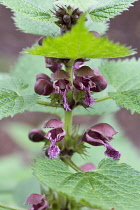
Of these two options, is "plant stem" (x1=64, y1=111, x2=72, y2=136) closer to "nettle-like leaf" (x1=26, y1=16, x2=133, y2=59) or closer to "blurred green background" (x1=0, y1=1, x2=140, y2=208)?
"blurred green background" (x1=0, y1=1, x2=140, y2=208)

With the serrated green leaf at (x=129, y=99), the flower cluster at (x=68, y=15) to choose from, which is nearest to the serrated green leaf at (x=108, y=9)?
the flower cluster at (x=68, y=15)

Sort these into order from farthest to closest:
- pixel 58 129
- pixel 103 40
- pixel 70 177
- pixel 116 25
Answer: pixel 116 25 < pixel 58 129 < pixel 70 177 < pixel 103 40

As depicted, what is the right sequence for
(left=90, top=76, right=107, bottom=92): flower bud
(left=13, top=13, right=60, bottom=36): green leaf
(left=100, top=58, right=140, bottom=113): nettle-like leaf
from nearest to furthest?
1. (left=90, top=76, right=107, bottom=92): flower bud
2. (left=13, top=13, right=60, bottom=36): green leaf
3. (left=100, top=58, right=140, bottom=113): nettle-like leaf

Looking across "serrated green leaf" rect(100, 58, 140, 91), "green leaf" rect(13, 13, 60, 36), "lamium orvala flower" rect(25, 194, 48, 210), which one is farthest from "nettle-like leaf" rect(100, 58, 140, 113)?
"lamium orvala flower" rect(25, 194, 48, 210)

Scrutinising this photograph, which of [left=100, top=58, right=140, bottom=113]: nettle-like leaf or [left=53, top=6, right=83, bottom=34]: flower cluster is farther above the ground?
[left=53, top=6, right=83, bottom=34]: flower cluster

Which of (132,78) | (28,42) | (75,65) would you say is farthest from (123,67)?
(28,42)

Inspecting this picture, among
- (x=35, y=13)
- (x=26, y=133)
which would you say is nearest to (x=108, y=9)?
(x=35, y=13)

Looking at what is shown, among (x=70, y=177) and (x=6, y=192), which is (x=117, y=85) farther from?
(x=6, y=192)

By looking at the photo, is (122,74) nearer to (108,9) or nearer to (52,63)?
(52,63)
